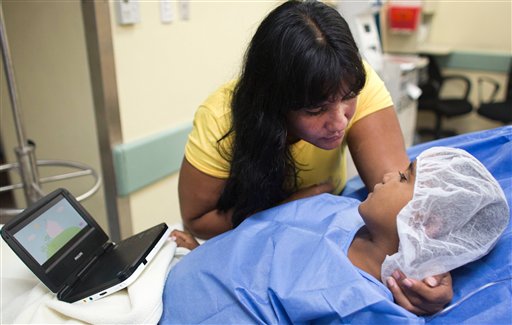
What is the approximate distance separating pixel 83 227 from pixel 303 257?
0.51m

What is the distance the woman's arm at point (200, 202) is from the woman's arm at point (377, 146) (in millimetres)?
378

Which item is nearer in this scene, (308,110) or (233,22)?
(308,110)

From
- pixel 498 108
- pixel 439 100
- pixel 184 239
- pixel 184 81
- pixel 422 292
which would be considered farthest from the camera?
pixel 439 100

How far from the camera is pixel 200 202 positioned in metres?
1.16

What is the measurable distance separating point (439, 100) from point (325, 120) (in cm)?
335

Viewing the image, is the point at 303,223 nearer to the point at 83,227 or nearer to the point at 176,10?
the point at 83,227

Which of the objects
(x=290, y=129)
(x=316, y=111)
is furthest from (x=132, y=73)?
(x=316, y=111)

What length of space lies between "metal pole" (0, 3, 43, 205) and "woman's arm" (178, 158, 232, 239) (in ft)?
1.55

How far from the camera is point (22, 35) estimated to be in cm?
172

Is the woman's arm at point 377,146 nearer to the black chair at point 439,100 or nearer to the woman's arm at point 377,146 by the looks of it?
the woman's arm at point 377,146

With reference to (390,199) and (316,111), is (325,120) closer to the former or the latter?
(316,111)

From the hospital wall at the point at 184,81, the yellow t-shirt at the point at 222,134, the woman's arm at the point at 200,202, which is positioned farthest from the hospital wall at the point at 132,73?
the woman's arm at the point at 200,202

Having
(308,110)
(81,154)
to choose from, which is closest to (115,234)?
(81,154)

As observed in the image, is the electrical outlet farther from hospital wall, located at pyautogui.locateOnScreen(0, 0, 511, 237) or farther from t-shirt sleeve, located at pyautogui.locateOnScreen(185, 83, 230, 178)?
t-shirt sleeve, located at pyautogui.locateOnScreen(185, 83, 230, 178)
